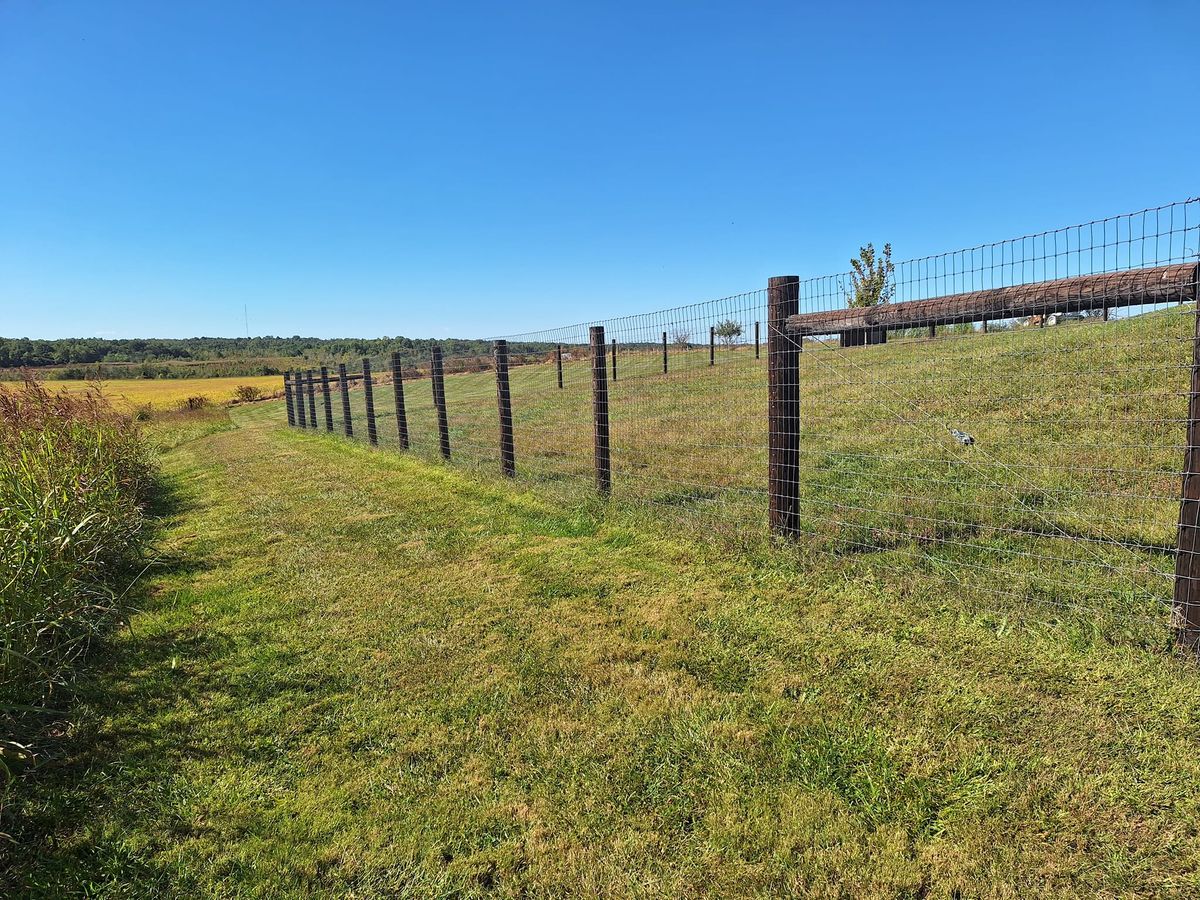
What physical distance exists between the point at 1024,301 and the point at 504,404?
18.3ft

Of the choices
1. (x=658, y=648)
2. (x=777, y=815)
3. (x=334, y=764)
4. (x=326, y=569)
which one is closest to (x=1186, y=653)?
(x=777, y=815)

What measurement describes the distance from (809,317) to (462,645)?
3017mm

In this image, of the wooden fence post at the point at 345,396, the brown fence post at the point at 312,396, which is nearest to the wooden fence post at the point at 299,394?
the brown fence post at the point at 312,396

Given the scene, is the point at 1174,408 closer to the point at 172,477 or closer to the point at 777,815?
the point at 777,815

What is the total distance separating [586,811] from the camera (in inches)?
80.1

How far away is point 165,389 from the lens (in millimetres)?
42375

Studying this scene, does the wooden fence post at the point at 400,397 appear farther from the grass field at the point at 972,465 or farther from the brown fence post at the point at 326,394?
the brown fence post at the point at 326,394

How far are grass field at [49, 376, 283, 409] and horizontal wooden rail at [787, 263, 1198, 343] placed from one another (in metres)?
9.22

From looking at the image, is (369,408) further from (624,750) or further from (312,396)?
(624,750)

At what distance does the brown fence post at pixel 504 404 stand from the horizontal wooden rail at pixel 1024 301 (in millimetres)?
4152

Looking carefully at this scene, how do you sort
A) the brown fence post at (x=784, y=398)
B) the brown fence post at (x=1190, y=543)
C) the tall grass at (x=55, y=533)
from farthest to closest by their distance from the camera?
the brown fence post at (x=784, y=398)
the tall grass at (x=55, y=533)
the brown fence post at (x=1190, y=543)

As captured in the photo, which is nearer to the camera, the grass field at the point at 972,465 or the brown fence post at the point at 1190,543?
the brown fence post at the point at 1190,543

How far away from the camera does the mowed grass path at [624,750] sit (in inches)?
70.9

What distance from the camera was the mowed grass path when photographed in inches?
70.9
